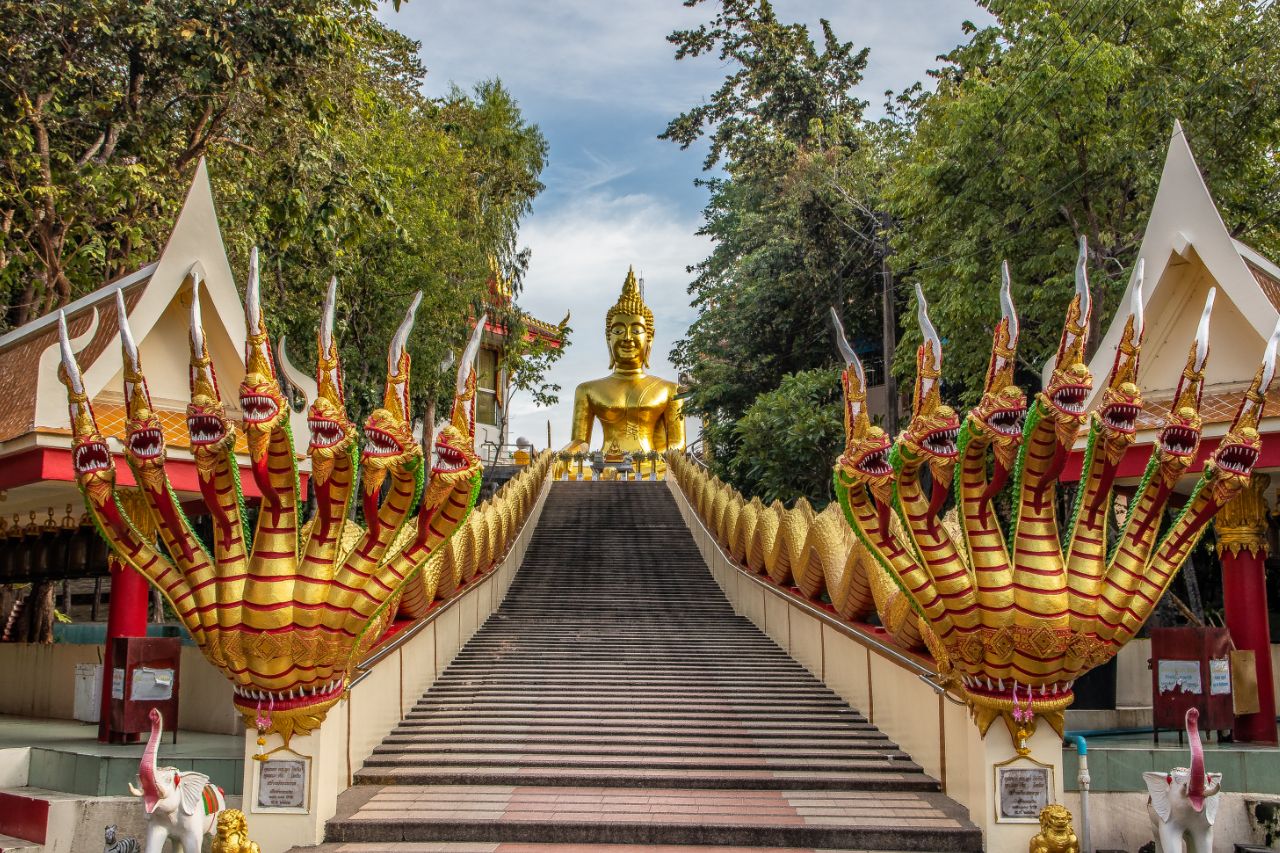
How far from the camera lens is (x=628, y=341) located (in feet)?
104

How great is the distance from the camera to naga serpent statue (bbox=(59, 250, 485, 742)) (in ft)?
24.3

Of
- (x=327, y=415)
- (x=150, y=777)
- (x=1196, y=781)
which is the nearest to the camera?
(x=1196, y=781)

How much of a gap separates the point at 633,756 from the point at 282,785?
2.97 metres

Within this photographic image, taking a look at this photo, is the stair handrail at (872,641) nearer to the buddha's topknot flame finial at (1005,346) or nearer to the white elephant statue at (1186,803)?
the white elephant statue at (1186,803)

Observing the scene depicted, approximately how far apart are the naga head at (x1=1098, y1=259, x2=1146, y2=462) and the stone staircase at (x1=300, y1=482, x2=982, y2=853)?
2851 mm

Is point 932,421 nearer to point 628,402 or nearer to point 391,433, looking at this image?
point 391,433

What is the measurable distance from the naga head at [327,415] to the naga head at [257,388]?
272 millimetres

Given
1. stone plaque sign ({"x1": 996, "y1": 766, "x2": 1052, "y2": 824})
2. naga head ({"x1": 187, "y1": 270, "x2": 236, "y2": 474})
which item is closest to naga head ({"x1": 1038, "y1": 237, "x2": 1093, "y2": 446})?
stone plaque sign ({"x1": 996, "y1": 766, "x2": 1052, "y2": 824})

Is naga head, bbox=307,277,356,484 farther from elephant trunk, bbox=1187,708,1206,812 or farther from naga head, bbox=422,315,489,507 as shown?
elephant trunk, bbox=1187,708,1206,812

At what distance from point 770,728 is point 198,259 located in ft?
23.9

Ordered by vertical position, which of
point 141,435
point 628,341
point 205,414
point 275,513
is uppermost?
point 628,341

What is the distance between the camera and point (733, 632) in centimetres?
1483

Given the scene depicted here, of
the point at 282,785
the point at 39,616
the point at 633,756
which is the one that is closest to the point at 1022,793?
the point at 633,756

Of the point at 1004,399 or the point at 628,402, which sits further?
the point at 628,402
